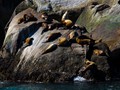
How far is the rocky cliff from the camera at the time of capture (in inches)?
921

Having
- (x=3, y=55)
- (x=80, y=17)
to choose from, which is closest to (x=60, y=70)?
(x=3, y=55)

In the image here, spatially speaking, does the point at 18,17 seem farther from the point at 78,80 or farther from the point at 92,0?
the point at 78,80

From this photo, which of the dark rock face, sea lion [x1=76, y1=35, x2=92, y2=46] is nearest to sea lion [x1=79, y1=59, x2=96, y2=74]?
sea lion [x1=76, y1=35, x2=92, y2=46]

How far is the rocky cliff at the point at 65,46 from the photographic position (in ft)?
76.7

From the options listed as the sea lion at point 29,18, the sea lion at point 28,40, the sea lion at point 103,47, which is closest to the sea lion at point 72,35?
the sea lion at point 103,47

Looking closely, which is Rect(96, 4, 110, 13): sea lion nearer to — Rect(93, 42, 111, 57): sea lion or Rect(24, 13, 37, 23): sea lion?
Rect(24, 13, 37, 23): sea lion

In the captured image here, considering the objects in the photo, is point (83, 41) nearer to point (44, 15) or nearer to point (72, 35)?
point (72, 35)

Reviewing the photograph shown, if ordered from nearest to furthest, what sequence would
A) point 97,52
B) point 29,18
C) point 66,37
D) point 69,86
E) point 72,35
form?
point 69,86 < point 97,52 < point 72,35 < point 66,37 < point 29,18

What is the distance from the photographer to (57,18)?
31.0 m

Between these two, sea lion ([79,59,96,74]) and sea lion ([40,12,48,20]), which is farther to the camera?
sea lion ([40,12,48,20])

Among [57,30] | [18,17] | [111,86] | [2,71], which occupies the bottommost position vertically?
[111,86]

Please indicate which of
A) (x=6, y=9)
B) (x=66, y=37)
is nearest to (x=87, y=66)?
(x=66, y=37)

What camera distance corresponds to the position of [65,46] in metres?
24.5

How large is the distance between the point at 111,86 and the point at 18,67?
A: 7108 mm
